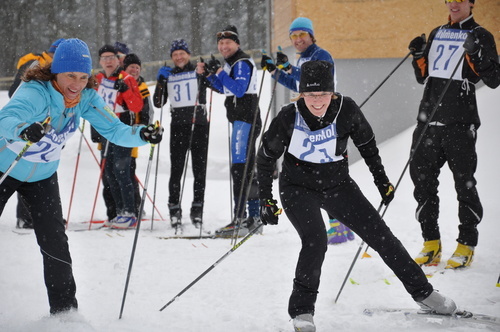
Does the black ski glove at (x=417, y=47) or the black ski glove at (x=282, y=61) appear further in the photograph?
the black ski glove at (x=282, y=61)

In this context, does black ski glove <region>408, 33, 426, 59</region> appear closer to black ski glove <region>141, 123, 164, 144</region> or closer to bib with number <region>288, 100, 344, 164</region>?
bib with number <region>288, 100, 344, 164</region>

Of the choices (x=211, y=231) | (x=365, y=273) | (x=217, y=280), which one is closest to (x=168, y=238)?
(x=211, y=231)

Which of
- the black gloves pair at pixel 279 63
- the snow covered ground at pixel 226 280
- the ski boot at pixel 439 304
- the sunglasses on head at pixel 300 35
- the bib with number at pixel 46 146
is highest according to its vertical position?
the sunglasses on head at pixel 300 35

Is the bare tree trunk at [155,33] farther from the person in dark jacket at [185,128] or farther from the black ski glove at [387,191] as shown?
the black ski glove at [387,191]

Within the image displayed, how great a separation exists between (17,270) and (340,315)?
273 cm

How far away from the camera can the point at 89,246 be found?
539 centimetres

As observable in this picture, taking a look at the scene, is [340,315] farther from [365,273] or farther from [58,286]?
[58,286]

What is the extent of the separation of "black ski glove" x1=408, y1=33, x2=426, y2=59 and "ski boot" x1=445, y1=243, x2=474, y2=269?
64.3 inches

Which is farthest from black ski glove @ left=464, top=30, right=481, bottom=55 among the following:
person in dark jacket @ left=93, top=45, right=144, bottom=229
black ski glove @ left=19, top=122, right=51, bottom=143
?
person in dark jacket @ left=93, top=45, right=144, bottom=229

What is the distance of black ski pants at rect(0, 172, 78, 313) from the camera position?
3.21m

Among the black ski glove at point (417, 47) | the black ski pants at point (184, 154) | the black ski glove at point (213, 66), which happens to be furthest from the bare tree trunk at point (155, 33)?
the black ski glove at point (417, 47)

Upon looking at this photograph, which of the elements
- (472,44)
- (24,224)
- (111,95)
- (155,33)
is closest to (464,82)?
(472,44)

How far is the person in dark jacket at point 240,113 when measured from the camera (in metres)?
5.79

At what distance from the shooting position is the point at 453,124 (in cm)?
441
